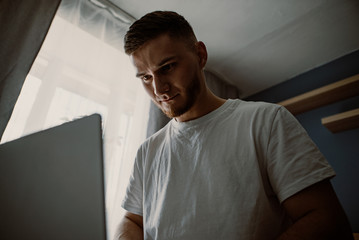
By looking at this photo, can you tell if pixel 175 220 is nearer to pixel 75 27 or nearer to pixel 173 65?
pixel 173 65

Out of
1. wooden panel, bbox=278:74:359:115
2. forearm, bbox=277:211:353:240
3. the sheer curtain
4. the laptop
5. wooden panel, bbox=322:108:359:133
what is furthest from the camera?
wooden panel, bbox=278:74:359:115

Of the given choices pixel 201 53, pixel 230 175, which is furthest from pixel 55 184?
pixel 201 53

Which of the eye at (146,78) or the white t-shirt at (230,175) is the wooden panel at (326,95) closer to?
the white t-shirt at (230,175)

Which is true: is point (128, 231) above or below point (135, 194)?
below

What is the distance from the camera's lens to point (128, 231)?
849mm

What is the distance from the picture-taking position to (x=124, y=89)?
168 cm

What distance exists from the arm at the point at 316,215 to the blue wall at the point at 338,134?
1.57 meters

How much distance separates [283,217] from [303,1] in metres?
1.69

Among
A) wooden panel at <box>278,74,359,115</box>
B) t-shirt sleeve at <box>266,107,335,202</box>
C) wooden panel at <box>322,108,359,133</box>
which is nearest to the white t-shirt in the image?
t-shirt sleeve at <box>266,107,335,202</box>

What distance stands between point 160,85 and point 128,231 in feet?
1.90

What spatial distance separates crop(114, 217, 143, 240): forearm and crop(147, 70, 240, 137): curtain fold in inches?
35.0

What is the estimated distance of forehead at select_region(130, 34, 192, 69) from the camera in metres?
0.88

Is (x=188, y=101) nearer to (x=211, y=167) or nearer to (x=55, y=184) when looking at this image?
(x=211, y=167)

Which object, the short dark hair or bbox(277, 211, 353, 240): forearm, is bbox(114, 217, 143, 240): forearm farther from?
the short dark hair
